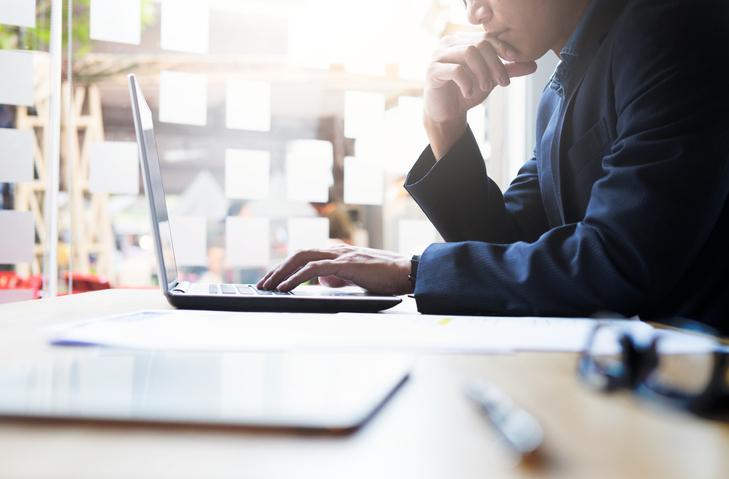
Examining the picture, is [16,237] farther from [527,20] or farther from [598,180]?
[598,180]

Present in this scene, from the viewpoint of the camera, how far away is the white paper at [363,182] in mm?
2309

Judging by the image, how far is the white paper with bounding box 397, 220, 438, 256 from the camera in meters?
2.37

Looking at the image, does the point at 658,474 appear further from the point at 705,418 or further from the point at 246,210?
the point at 246,210

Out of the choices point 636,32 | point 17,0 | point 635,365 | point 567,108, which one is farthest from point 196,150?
point 635,365

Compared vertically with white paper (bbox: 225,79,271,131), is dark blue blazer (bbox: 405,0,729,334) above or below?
below

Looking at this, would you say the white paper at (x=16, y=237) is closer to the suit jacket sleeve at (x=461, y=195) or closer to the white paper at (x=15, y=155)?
the white paper at (x=15, y=155)

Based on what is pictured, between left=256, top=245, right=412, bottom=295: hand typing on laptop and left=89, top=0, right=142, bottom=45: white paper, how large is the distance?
1.51 metres

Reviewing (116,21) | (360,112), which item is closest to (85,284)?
(116,21)

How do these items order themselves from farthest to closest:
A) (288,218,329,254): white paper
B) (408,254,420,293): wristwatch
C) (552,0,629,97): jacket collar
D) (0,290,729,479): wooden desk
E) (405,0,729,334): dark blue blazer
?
1. (288,218,329,254): white paper
2. (552,0,629,97): jacket collar
3. (408,254,420,293): wristwatch
4. (405,0,729,334): dark blue blazer
5. (0,290,729,479): wooden desk

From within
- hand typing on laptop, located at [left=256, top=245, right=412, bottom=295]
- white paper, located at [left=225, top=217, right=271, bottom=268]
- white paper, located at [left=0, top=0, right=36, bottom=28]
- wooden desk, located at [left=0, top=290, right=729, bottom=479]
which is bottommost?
white paper, located at [left=225, top=217, right=271, bottom=268]

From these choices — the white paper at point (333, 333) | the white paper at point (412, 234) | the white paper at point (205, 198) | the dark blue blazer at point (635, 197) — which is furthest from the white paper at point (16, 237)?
the dark blue blazer at point (635, 197)

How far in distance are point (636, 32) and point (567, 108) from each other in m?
0.17

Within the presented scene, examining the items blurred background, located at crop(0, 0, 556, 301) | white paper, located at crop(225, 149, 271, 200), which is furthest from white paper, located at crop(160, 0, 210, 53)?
white paper, located at crop(225, 149, 271, 200)

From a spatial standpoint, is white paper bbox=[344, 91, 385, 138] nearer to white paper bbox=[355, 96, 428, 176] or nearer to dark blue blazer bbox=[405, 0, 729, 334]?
white paper bbox=[355, 96, 428, 176]
